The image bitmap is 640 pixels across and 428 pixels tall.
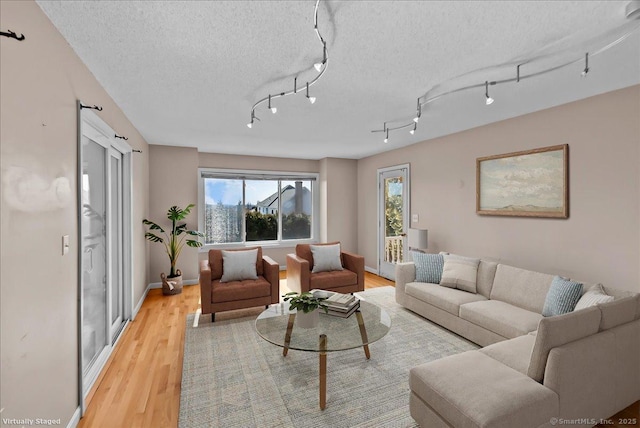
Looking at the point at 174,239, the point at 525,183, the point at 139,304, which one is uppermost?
the point at 525,183

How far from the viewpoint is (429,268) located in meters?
3.98

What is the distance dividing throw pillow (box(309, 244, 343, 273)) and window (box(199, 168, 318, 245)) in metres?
2.18

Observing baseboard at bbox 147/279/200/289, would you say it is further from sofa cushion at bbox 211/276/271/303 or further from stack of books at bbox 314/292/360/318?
stack of books at bbox 314/292/360/318

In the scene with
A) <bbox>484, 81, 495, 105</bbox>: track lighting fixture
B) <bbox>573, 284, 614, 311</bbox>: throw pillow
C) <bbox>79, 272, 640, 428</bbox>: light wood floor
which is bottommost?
<bbox>79, 272, 640, 428</bbox>: light wood floor

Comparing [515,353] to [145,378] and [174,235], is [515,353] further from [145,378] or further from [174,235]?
[174,235]

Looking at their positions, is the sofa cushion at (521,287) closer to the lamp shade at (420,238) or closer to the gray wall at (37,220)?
the lamp shade at (420,238)

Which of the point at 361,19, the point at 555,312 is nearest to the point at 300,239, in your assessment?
the point at 555,312

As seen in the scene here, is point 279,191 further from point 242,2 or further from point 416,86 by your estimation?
point 242,2

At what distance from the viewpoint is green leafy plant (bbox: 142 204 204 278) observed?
4.85m

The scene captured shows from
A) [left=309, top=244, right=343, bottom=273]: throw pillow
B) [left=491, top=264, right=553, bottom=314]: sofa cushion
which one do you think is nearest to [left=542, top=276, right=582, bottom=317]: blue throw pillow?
[left=491, top=264, right=553, bottom=314]: sofa cushion

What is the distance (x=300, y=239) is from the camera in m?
6.82

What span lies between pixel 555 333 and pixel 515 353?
47 cm

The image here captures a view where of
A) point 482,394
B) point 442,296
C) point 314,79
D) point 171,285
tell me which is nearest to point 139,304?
point 171,285

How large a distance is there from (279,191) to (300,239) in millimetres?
1196
